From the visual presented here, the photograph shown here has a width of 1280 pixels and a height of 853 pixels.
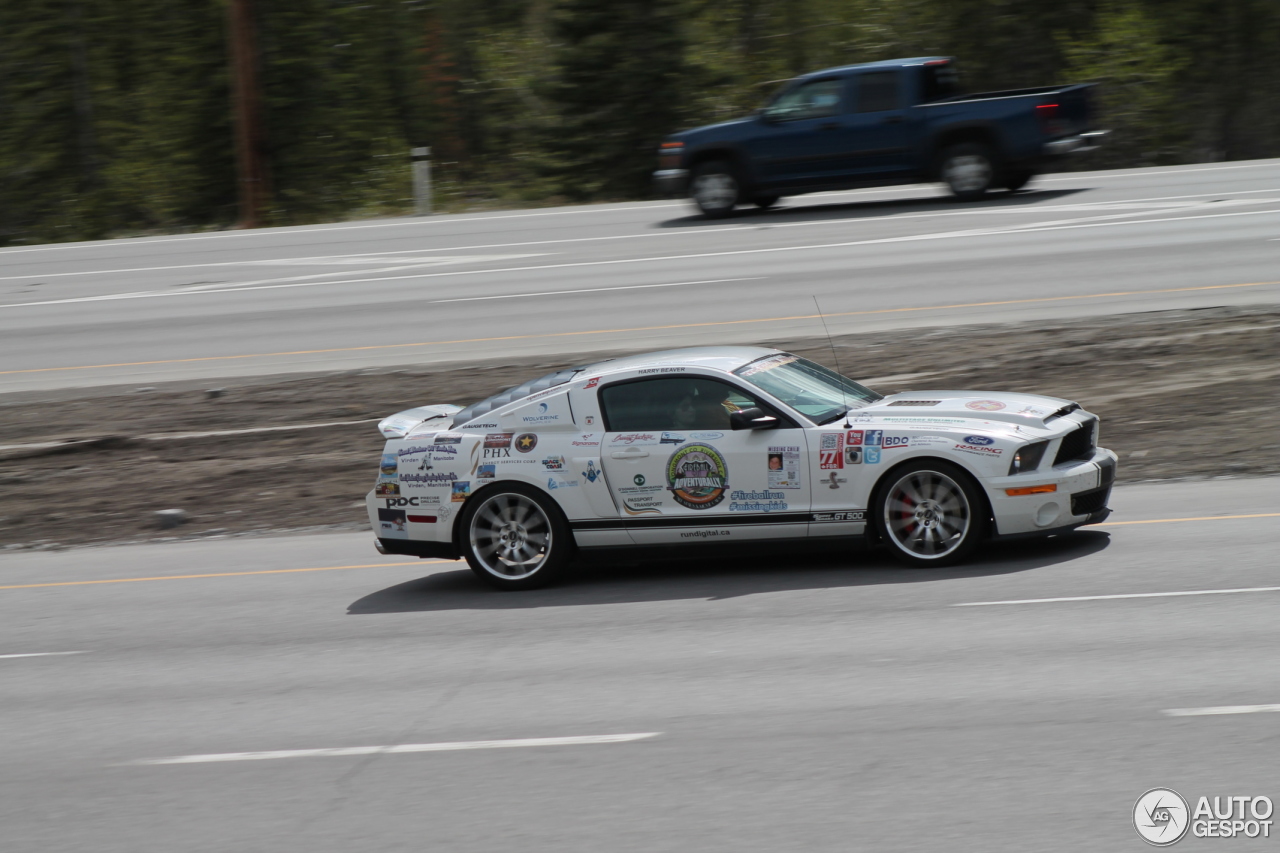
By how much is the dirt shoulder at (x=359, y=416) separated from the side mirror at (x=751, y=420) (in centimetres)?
397

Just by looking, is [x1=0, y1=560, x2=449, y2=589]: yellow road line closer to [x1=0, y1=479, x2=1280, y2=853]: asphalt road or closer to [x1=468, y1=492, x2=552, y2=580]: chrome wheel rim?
[x1=0, y1=479, x2=1280, y2=853]: asphalt road

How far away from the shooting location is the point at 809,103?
22.9 m

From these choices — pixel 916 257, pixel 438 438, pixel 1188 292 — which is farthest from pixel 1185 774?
pixel 916 257

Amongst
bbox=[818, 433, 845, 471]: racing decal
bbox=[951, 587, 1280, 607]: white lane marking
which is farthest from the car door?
bbox=[951, 587, 1280, 607]: white lane marking

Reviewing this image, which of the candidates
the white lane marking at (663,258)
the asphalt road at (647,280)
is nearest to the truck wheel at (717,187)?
the asphalt road at (647,280)

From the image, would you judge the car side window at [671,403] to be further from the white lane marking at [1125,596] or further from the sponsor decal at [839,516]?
the white lane marking at [1125,596]

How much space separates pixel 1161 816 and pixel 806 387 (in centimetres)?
482

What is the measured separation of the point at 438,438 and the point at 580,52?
26.0 meters

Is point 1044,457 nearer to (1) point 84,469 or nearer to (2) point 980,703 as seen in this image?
(2) point 980,703

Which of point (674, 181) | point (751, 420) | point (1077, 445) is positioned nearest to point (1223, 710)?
point (1077, 445)

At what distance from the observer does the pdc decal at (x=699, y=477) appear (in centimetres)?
908

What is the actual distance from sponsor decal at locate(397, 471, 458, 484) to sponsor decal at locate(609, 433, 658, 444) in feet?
3.67

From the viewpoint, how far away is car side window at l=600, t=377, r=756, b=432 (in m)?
9.15

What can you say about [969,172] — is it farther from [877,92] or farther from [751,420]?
[751,420]
